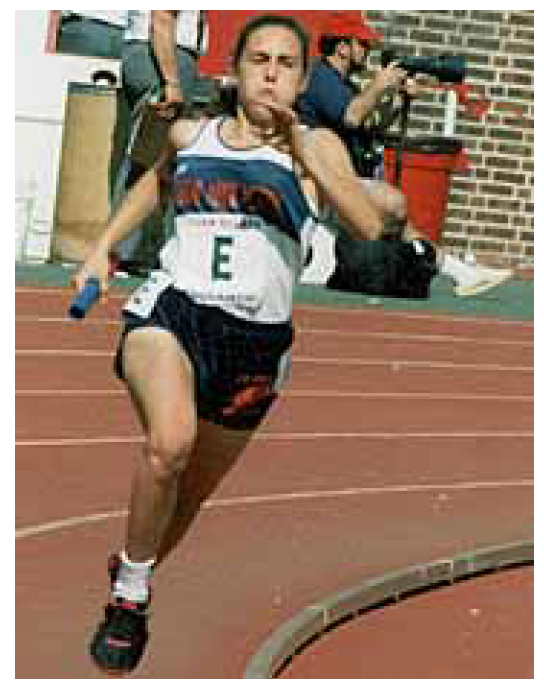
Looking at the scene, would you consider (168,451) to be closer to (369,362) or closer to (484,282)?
(369,362)

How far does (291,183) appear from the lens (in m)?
4.24

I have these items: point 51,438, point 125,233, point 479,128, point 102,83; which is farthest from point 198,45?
point 125,233

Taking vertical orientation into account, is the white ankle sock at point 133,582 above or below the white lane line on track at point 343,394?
above

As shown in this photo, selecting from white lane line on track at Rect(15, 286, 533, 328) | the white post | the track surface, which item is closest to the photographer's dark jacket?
white lane line on track at Rect(15, 286, 533, 328)

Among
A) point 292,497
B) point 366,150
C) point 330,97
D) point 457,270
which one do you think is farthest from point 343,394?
point 457,270

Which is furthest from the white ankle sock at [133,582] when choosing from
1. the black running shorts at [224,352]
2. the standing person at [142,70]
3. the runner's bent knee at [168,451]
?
the standing person at [142,70]

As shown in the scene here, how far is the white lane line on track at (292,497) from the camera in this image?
202 inches

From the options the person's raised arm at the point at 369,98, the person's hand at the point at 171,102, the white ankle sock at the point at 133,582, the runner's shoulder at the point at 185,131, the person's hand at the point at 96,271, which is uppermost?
the person's hand at the point at 171,102

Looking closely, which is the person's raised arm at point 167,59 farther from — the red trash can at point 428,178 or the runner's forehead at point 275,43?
the red trash can at point 428,178

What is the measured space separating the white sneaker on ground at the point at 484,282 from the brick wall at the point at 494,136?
37 centimetres

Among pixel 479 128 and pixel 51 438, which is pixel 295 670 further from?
pixel 479 128

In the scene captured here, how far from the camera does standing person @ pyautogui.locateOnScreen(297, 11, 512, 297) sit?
7.22 m

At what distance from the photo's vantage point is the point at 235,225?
4.24m
